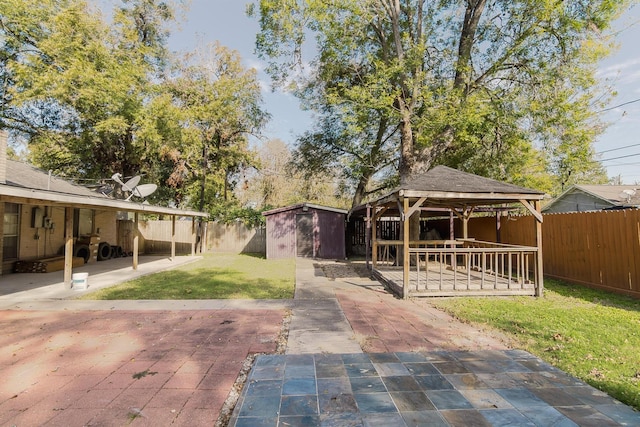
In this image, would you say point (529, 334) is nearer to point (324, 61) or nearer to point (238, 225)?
point (324, 61)

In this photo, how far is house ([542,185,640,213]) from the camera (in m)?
15.2

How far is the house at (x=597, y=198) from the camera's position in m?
15.2

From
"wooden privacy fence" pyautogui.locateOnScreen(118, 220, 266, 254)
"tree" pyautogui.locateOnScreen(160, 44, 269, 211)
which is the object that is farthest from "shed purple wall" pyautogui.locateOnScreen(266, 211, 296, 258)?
"tree" pyautogui.locateOnScreen(160, 44, 269, 211)

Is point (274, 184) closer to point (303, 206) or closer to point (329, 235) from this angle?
point (303, 206)

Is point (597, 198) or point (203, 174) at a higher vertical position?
point (203, 174)

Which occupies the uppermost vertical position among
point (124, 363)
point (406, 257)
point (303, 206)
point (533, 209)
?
point (303, 206)

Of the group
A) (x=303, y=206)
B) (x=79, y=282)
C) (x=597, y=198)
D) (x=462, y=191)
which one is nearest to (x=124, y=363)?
(x=79, y=282)

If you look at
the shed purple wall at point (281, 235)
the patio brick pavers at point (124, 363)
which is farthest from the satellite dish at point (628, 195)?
the patio brick pavers at point (124, 363)

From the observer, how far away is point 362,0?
1225cm

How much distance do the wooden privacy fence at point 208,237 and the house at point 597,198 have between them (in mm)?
17789

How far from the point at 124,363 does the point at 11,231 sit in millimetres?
8899

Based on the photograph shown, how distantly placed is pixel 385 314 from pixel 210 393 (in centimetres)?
330

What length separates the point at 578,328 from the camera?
452cm

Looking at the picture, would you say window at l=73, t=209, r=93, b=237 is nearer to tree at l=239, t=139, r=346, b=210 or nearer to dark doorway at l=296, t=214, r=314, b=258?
dark doorway at l=296, t=214, r=314, b=258
